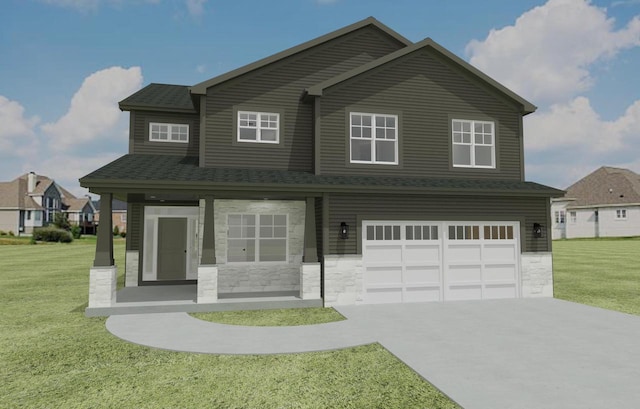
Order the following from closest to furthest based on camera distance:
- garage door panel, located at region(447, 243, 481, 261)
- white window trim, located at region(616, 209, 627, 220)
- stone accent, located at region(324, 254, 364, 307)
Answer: stone accent, located at region(324, 254, 364, 307)
garage door panel, located at region(447, 243, 481, 261)
white window trim, located at region(616, 209, 627, 220)

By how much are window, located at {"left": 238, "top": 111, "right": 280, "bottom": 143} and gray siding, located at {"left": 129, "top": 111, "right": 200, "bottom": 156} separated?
11.5ft

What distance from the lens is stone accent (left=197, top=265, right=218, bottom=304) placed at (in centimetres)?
1151

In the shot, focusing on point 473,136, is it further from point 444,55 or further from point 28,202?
point 28,202

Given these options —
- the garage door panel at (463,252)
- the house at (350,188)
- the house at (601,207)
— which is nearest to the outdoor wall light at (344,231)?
the house at (350,188)

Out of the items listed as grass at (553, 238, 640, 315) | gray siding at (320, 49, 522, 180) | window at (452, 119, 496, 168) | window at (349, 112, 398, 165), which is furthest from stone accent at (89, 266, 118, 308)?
grass at (553, 238, 640, 315)

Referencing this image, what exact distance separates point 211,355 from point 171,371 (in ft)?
3.03

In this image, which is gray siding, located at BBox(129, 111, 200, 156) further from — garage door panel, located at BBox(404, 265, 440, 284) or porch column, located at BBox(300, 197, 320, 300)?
garage door panel, located at BBox(404, 265, 440, 284)

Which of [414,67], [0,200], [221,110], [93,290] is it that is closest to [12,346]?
[93,290]

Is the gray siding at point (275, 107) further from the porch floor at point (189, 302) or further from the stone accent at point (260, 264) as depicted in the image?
the porch floor at point (189, 302)

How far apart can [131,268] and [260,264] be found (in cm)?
520

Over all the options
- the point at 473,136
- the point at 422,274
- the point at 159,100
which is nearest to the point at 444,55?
the point at 473,136

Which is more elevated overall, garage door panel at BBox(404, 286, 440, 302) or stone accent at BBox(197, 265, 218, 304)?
stone accent at BBox(197, 265, 218, 304)

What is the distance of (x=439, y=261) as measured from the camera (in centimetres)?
1294

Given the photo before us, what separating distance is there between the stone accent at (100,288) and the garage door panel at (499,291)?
10.9 metres
